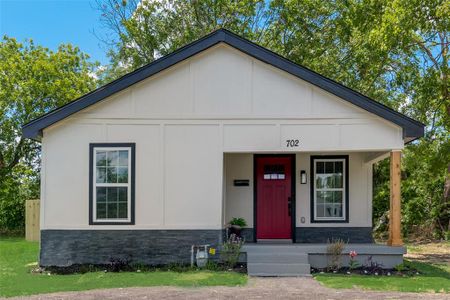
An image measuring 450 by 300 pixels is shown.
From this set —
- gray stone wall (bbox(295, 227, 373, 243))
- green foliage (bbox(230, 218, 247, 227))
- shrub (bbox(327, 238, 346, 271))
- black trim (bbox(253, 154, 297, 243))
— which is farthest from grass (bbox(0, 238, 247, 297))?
→ gray stone wall (bbox(295, 227, 373, 243))

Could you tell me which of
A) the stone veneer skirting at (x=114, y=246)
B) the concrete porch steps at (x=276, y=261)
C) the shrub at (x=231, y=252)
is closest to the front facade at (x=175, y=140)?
the stone veneer skirting at (x=114, y=246)

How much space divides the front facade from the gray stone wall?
8.08 ft

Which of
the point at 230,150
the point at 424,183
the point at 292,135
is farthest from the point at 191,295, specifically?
the point at 424,183

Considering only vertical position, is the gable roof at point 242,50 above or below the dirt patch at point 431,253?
above

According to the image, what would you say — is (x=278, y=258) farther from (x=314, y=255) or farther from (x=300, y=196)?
(x=300, y=196)

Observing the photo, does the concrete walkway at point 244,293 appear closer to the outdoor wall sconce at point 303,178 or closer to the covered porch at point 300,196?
the covered porch at point 300,196

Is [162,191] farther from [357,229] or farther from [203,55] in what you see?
[357,229]

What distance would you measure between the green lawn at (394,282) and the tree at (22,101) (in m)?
17.9

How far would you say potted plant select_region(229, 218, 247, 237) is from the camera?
40.2 feet

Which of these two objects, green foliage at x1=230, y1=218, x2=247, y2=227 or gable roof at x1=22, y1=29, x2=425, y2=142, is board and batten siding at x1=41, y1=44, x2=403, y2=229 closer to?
gable roof at x1=22, y1=29, x2=425, y2=142

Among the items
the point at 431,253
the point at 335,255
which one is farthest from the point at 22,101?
the point at 431,253

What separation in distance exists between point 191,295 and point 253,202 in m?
Result: 5.10

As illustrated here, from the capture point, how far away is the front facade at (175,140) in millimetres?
11359

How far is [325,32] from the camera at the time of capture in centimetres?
2334
